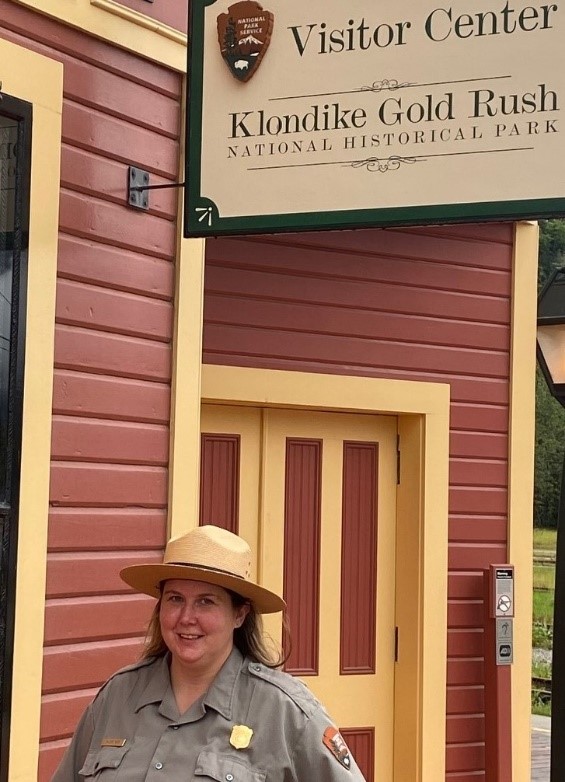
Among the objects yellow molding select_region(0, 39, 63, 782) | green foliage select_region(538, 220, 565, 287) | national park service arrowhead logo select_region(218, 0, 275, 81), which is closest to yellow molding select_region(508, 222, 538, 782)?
national park service arrowhead logo select_region(218, 0, 275, 81)

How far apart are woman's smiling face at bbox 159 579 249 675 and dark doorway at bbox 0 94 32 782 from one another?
1.65 meters

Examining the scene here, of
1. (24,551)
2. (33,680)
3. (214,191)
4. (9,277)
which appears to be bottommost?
(33,680)

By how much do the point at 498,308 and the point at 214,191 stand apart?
301 cm

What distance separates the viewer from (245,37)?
4.70 m

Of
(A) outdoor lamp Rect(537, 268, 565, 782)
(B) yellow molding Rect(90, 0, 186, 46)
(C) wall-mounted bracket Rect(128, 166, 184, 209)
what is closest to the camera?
(B) yellow molding Rect(90, 0, 186, 46)

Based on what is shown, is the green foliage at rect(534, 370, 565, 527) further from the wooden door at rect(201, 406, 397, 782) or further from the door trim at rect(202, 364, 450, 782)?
the wooden door at rect(201, 406, 397, 782)

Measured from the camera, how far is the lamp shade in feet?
19.9

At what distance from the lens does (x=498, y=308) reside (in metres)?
7.41

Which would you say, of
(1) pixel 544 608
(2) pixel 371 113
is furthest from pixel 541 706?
(2) pixel 371 113

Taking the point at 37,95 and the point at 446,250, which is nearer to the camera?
the point at 37,95

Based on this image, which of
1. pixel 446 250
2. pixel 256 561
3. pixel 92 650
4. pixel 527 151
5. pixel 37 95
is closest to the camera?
pixel 527 151

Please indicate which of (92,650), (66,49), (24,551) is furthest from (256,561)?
(66,49)

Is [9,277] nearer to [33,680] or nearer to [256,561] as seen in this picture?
[33,680]

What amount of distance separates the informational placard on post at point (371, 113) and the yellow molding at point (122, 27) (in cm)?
34
